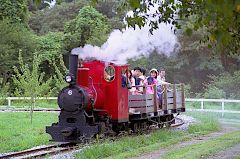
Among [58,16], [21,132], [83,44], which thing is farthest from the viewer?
[58,16]

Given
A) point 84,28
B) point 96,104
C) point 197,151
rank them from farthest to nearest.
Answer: point 84,28
point 96,104
point 197,151

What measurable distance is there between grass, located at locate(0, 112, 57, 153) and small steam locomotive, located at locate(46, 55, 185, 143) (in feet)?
3.36

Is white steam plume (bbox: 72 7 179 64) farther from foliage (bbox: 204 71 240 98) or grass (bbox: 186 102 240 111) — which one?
foliage (bbox: 204 71 240 98)

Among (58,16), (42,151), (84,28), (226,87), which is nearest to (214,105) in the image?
(226,87)

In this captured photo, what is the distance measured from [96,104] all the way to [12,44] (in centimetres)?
2767

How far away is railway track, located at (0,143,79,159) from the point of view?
37.0 feet

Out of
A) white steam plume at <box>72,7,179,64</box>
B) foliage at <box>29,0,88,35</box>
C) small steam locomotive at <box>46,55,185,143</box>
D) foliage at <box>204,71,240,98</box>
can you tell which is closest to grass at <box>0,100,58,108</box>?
foliage at <box>204,71,240,98</box>

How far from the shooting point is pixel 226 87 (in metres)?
32.2

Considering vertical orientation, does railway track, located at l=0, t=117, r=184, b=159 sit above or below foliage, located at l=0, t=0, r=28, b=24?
below

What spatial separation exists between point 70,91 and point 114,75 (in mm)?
1519

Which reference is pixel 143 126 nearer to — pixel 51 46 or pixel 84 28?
pixel 51 46

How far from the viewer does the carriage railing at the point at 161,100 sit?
15029mm

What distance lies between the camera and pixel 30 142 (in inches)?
540

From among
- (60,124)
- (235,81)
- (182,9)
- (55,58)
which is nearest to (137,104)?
(60,124)
